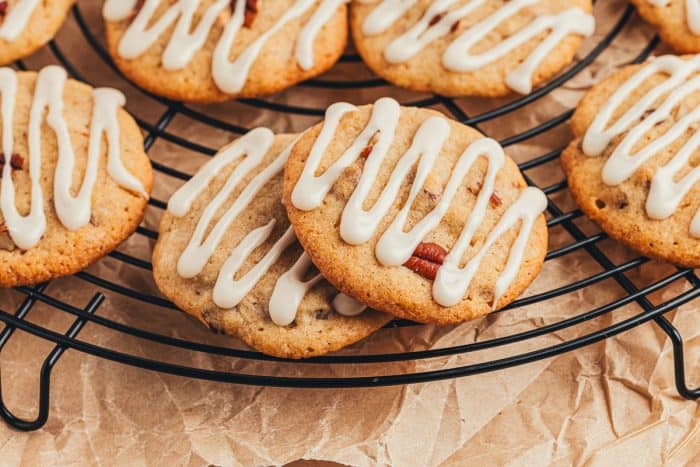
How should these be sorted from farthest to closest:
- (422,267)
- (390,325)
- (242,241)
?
(390,325)
(242,241)
(422,267)

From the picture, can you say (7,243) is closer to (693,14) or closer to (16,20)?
(16,20)

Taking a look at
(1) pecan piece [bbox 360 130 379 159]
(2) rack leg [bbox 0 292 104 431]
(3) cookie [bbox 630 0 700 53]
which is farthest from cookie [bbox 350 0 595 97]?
(2) rack leg [bbox 0 292 104 431]

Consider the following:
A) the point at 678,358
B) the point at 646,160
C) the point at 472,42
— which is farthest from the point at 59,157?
the point at 678,358

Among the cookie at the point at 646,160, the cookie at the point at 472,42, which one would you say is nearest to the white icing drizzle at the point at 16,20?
the cookie at the point at 472,42

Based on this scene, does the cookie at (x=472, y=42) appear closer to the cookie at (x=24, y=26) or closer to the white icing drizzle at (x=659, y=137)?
the white icing drizzle at (x=659, y=137)

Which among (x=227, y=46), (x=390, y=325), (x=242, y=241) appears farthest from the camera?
(x=227, y=46)

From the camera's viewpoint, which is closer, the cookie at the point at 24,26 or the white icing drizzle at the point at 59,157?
the white icing drizzle at the point at 59,157

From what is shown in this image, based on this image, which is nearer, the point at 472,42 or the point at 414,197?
the point at 414,197
